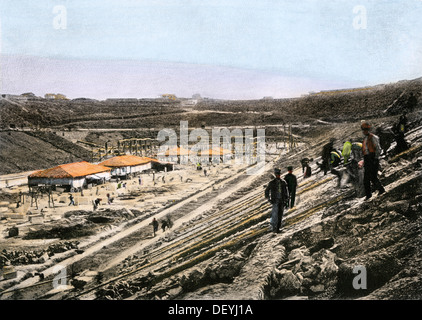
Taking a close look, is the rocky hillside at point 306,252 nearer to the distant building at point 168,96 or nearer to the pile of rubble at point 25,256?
the pile of rubble at point 25,256

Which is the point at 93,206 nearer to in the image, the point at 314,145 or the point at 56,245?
the point at 56,245

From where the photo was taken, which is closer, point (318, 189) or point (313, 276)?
point (313, 276)

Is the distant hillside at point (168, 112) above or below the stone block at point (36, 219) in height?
above

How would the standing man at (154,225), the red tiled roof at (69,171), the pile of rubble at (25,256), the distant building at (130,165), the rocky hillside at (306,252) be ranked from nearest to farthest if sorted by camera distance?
1. the rocky hillside at (306,252)
2. the pile of rubble at (25,256)
3. the standing man at (154,225)
4. the red tiled roof at (69,171)
5. the distant building at (130,165)

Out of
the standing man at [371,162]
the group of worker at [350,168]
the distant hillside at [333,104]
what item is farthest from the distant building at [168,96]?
the standing man at [371,162]
